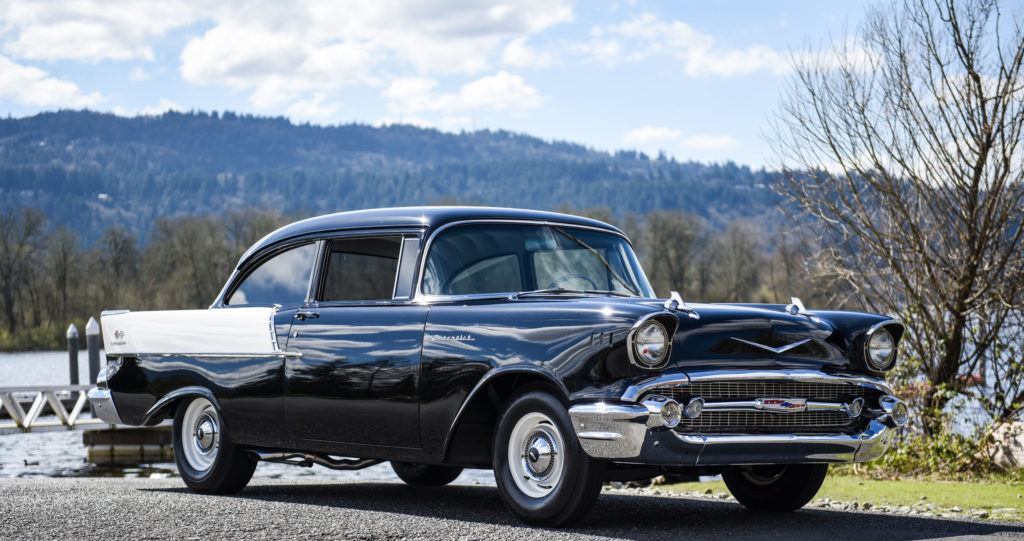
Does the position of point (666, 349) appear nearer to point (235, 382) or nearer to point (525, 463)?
point (525, 463)

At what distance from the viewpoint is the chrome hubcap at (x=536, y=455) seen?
611cm

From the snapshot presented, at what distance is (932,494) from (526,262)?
507 centimetres

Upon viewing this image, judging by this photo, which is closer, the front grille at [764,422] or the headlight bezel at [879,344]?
the front grille at [764,422]

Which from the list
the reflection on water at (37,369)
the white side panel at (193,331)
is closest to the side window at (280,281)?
the white side panel at (193,331)

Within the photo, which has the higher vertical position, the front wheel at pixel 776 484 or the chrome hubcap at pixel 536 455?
the chrome hubcap at pixel 536 455

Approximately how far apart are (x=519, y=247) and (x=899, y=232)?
7.28 m

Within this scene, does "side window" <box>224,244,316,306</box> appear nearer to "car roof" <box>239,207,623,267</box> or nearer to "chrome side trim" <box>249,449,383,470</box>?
"car roof" <box>239,207,623,267</box>

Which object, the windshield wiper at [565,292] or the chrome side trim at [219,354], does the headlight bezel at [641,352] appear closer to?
the windshield wiper at [565,292]

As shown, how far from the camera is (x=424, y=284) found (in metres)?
7.08

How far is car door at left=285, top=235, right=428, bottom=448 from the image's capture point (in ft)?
22.5

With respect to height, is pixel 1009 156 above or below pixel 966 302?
above

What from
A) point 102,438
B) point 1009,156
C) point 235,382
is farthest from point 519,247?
point 102,438

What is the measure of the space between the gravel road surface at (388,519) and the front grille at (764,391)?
0.72 meters

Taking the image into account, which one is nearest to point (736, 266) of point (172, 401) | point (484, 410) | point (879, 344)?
point (172, 401)
